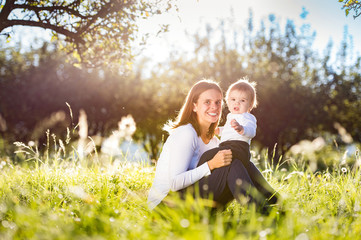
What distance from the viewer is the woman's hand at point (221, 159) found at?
12.1 feet

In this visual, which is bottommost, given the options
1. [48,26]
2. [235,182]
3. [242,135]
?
[235,182]

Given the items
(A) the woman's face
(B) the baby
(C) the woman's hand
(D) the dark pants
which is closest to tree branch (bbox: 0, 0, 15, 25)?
(A) the woman's face

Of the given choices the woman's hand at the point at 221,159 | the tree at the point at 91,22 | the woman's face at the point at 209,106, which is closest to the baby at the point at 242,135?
the woman's hand at the point at 221,159

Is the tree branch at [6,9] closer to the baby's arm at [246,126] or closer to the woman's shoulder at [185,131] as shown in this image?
the woman's shoulder at [185,131]

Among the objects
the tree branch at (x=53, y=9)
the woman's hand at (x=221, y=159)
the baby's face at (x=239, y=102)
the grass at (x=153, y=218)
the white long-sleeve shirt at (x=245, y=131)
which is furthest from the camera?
the tree branch at (x=53, y=9)

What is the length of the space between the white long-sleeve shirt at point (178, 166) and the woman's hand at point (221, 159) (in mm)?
83

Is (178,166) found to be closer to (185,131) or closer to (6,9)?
(185,131)

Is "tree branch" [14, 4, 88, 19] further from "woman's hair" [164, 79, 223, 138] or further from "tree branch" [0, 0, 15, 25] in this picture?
"woman's hair" [164, 79, 223, 138]

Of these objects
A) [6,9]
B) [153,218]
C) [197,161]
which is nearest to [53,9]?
[6,9]

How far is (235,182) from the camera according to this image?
3.62m

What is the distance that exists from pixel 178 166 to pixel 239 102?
1400mm

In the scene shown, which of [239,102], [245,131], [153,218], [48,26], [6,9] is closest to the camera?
[153,218]

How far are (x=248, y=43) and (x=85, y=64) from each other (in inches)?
455

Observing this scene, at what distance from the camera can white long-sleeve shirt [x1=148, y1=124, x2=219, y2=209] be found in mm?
3812
